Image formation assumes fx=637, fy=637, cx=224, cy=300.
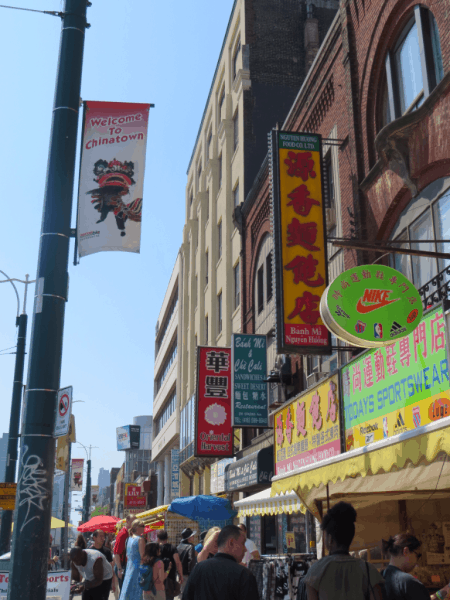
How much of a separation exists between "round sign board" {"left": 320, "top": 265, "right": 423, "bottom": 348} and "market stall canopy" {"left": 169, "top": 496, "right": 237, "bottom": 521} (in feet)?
29.5

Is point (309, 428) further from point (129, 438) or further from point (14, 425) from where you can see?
point (129, 438)

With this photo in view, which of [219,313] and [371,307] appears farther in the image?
[219,313]

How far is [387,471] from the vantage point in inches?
287

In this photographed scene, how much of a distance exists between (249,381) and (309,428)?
21.7ft

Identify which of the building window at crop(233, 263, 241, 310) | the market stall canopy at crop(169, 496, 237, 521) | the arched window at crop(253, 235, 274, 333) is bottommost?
the market stall canopy at crop(169, 496, 237, 521)

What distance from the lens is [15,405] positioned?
67.1 feet

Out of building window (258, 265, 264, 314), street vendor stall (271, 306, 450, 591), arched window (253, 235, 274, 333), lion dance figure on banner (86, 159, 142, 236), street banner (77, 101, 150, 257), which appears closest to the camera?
street banner (77, 101, 150, 257)

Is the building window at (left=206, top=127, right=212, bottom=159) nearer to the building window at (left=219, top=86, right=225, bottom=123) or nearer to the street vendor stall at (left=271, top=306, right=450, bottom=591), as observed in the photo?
the building window at (left=219, top=86, right=225, bottom=123)

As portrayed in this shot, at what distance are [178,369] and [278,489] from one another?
3073cm

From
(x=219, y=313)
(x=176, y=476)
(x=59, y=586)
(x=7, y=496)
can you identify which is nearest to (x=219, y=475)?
(x=219, y=313)

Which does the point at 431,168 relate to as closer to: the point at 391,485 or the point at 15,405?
the point at 391,485

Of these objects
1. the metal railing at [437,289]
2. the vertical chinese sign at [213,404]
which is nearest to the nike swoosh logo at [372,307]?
the metal railing at [437,289]

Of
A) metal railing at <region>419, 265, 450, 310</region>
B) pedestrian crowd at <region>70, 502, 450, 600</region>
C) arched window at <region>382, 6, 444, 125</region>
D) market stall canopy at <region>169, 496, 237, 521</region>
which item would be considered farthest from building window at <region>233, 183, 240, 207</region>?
pedestrian crowd at <region>70, 502, 450, 600</region>

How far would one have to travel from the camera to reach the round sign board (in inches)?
334
